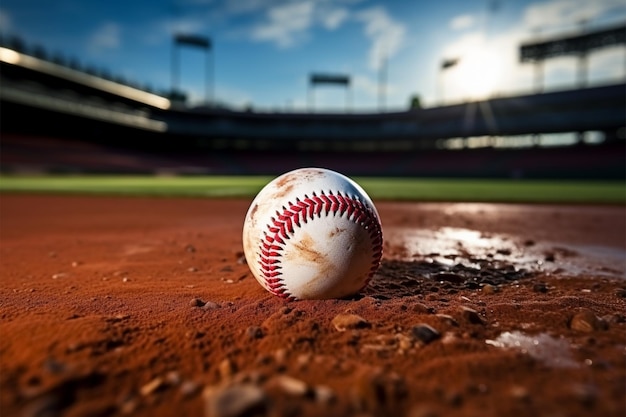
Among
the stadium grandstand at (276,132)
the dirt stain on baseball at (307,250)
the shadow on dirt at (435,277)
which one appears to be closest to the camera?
the dirt stain on baseball at (307,250)

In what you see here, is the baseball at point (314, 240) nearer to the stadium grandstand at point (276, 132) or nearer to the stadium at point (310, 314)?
the stadium at point (310, 314)

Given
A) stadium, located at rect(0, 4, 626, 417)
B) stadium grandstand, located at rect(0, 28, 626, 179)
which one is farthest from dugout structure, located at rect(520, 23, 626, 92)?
stadium, located at rect(0, 4, 626, 417)

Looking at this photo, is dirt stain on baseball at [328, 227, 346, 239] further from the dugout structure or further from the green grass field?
the dugout structure

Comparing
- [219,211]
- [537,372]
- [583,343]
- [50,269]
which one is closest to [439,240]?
[583,343]

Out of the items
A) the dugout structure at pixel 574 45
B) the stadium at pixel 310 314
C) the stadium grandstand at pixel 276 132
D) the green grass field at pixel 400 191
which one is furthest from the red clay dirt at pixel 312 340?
the dugout structure at pixel 574 45

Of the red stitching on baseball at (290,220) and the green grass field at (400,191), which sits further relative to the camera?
the green grass field at (400,191)

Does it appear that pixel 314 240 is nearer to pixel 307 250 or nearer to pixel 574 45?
pixel 307 250

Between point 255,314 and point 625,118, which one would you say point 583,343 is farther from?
point 625,118
